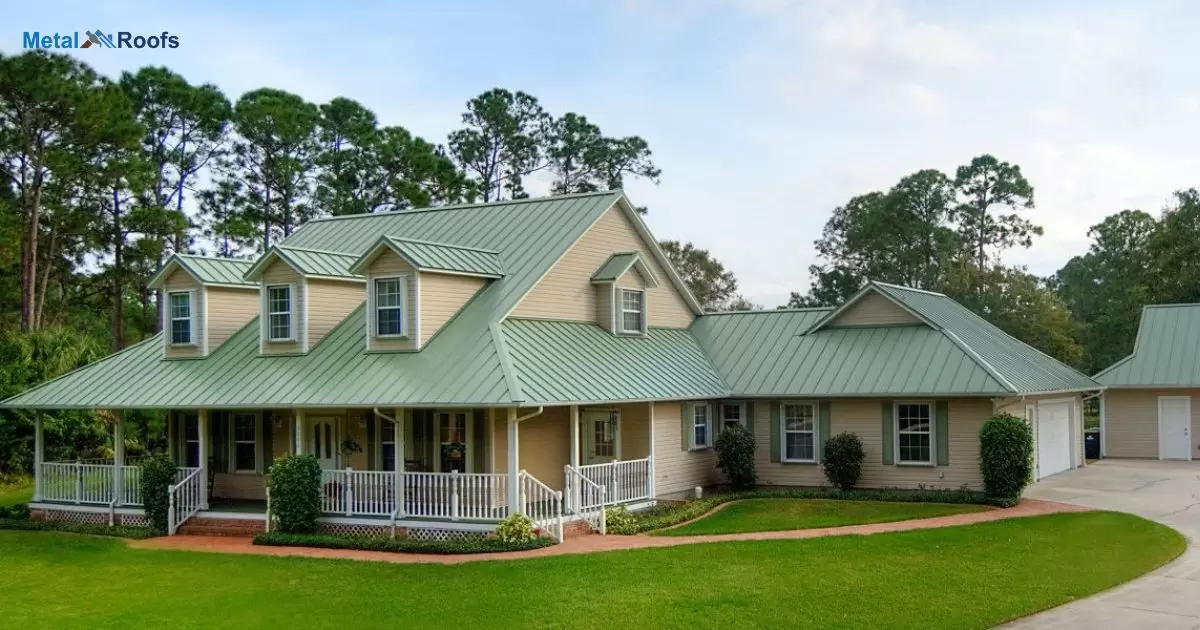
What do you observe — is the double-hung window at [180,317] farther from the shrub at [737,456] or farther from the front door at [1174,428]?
the front door at [1174,428]

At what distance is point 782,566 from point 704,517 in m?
6.67

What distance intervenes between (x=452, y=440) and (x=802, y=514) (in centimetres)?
762

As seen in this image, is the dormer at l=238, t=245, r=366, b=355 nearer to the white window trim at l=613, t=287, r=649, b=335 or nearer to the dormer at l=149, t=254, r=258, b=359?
the dormer at l=149, t=254, r=258, b=359

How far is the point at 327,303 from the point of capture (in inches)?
999

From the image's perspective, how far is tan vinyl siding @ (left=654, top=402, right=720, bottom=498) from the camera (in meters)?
26.0

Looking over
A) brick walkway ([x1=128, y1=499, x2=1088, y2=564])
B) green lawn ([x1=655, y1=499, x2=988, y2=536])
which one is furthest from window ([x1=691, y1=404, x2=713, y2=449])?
brick walkway ([x1=128, y1=499, x2=1088, y2=564])

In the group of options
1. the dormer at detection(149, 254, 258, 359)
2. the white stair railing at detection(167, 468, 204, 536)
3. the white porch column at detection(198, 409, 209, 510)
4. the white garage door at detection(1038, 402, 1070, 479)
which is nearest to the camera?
the white stair railing at detection(167, 468, 204, 536)

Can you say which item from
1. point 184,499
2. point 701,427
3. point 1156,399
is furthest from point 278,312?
point 1156,399

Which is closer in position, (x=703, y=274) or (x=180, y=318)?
(x=180, y=318)

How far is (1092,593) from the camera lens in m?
15.6

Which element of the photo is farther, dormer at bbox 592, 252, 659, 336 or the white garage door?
the white garage door

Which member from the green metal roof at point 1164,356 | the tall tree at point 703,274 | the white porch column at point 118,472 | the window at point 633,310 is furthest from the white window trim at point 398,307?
the tall tree at point 703,274

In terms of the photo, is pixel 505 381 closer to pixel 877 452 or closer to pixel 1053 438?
pixel 877 452

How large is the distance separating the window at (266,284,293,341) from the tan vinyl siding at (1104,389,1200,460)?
26400 millimetres
